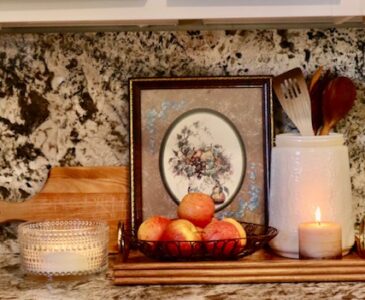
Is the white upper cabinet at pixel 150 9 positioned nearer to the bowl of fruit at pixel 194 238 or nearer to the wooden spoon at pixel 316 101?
the wooden spoon at pixel 316 101

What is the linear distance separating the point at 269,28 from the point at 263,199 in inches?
15.1

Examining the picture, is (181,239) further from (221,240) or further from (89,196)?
(89,196)

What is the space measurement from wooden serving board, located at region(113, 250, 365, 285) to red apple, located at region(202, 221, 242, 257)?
0.08 feet

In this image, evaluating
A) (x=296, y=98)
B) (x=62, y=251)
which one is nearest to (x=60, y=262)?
(x=62, y=251)

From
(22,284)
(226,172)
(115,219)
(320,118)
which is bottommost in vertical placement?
(22,284)

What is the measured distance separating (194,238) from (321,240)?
24 cm

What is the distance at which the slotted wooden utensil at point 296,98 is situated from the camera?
1.43 m

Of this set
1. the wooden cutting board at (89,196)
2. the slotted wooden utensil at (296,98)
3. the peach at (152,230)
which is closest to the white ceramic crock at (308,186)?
the slotted wooden utensil at (296,98)

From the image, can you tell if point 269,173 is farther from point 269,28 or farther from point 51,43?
point 51,43

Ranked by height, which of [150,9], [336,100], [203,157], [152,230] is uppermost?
[150,9]

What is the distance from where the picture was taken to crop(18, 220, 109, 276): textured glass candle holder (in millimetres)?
1319

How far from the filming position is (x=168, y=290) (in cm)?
125

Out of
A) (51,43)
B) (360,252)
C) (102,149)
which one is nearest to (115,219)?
(102,149)

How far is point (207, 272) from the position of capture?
1276mm
